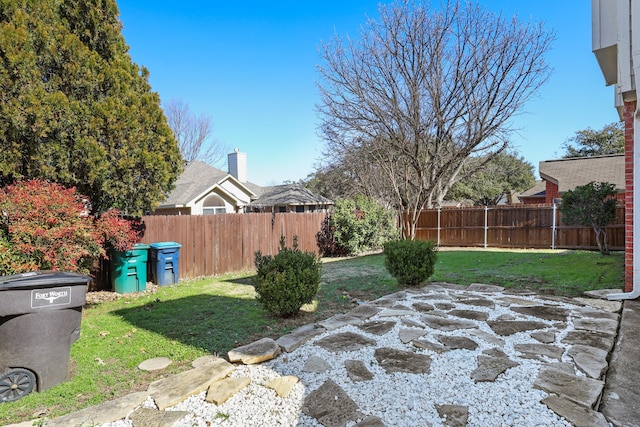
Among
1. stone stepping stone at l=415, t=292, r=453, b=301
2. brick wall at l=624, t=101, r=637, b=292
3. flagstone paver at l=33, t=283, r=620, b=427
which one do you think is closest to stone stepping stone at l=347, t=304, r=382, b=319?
flagstone paver at l=33, t=283, r=620, b=427

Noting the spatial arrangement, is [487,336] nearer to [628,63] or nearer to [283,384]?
[283,384]

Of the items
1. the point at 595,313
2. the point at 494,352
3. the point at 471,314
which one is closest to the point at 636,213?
the point at 595,313

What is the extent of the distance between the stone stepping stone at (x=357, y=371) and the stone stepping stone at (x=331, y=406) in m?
0.19

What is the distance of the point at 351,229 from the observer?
41.4 ft

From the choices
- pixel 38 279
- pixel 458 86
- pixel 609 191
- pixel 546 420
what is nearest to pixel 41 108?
pixel 38 279

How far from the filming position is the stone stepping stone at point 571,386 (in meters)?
2.37

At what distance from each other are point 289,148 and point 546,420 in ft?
69.2

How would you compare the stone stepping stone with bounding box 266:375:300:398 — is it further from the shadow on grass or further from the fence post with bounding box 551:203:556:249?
the fence post with bounding box 551:203:556:249

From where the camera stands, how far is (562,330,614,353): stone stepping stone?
10.8ft

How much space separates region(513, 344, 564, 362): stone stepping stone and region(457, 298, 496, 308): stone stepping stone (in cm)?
149

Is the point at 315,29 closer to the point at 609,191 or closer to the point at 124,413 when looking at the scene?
the point at 609,191

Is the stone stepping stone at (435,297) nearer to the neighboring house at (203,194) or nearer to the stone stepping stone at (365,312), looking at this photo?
the stone stepping stone at (365,312)

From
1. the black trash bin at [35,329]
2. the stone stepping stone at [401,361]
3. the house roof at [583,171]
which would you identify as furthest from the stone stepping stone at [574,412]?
the house roof at [583,171]

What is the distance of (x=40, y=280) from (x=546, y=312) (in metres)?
5.33
